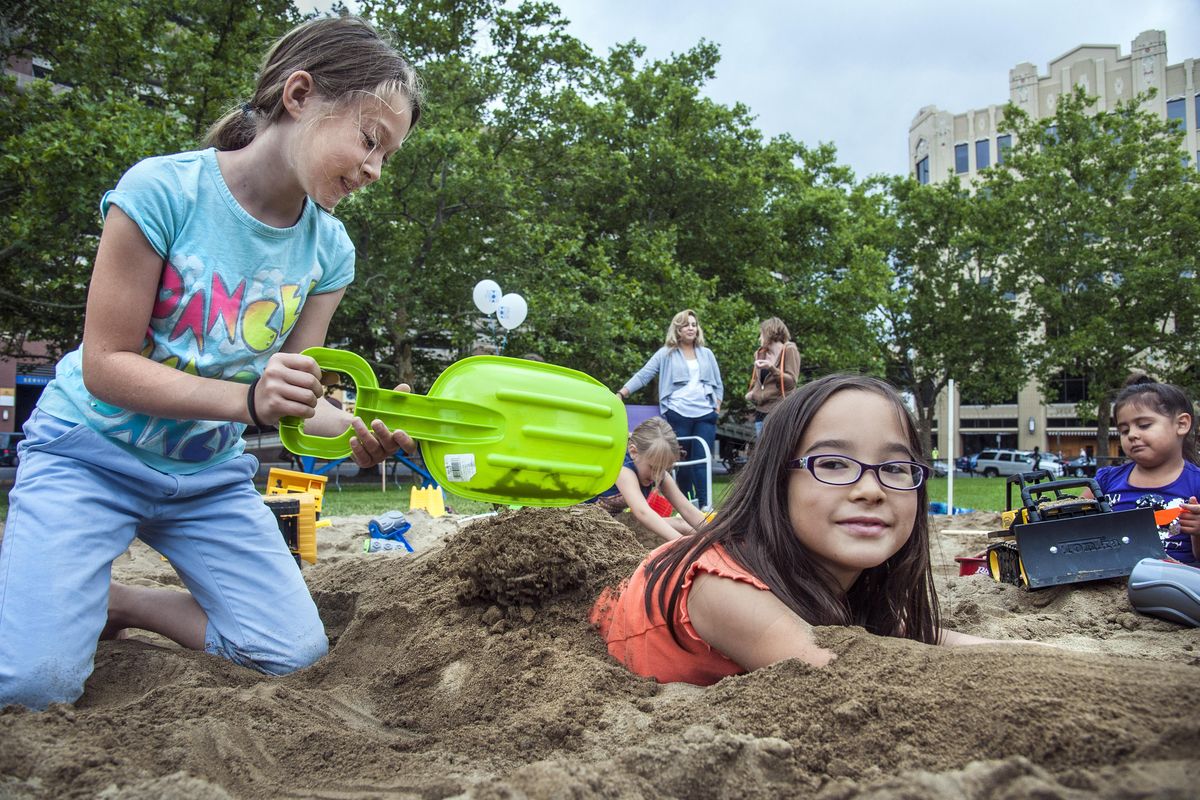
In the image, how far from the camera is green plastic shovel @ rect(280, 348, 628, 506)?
6.28ft

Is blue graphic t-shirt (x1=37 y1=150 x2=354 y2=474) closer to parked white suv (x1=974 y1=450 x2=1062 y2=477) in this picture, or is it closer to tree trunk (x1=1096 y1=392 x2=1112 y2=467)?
tree trunk (x1=1096 y1=392 x2=1112 y2=467)

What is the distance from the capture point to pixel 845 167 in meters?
22.3

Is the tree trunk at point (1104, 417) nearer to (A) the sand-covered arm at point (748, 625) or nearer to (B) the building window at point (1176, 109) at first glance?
(B) the building window at point (1176, 109)

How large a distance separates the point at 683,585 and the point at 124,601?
5.33 feet

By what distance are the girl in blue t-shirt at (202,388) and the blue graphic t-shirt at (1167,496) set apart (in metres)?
3.10

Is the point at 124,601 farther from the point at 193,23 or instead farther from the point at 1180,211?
the point at 1180,211

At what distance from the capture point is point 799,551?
1581mm

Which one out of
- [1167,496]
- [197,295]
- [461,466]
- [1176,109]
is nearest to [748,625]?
[461,466]

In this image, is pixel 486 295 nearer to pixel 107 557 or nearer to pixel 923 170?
pixel 107 557

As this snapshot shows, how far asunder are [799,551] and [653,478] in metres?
2.67

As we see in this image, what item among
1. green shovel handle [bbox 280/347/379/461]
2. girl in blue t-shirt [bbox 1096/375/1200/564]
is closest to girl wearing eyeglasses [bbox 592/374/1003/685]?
green shovel handle [bbox 280/347/379/461]

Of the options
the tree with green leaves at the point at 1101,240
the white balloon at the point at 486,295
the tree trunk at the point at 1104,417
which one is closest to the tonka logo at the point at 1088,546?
the white balloon at the point at 486,295

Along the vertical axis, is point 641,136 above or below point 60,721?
above

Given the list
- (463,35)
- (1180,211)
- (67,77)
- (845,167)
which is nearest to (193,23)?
(67,77)
